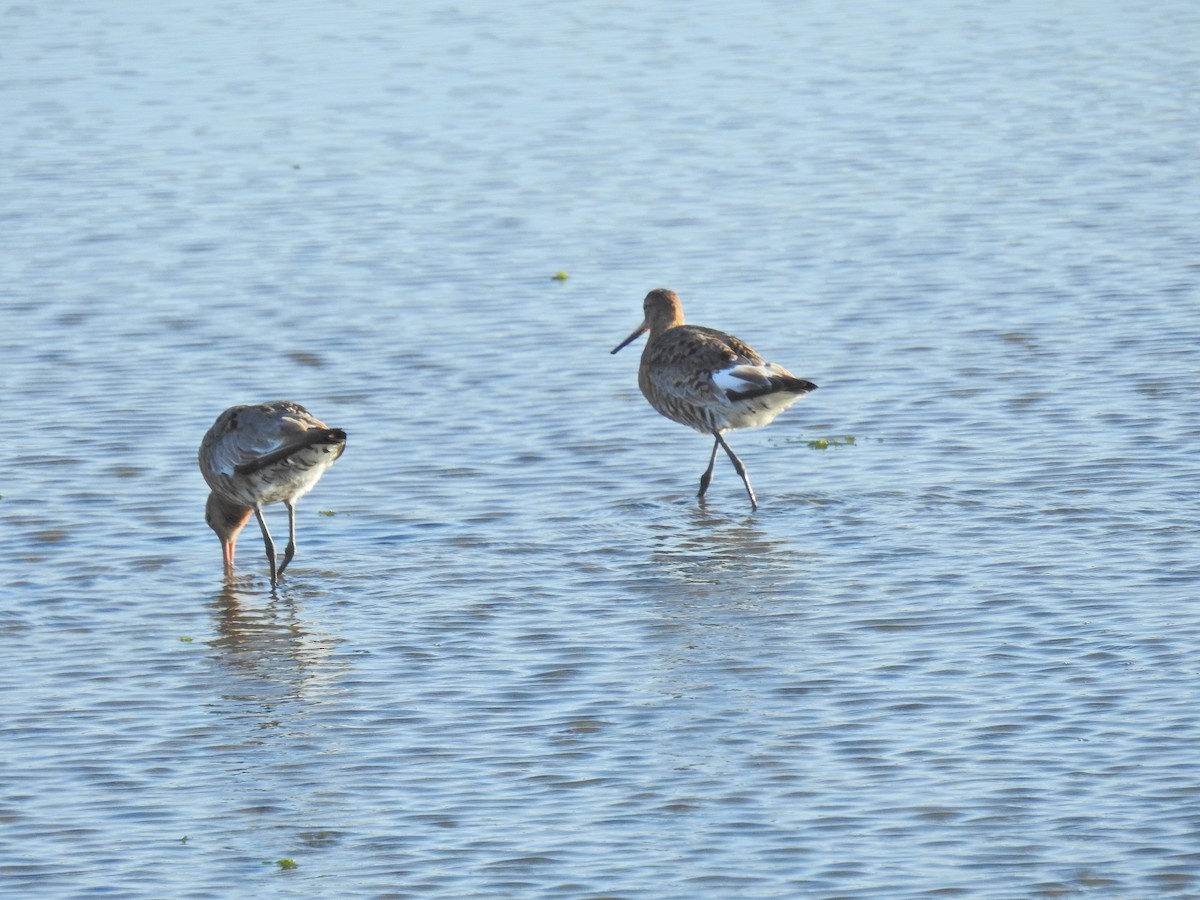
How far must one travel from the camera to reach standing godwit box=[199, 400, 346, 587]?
10703 millimetres

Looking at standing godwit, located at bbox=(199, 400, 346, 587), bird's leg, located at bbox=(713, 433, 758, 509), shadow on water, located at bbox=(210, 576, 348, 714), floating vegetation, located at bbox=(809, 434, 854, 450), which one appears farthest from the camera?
floating vegetation, located at bbox=(809, 434, 854, 450)

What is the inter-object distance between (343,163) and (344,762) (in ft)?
45.0

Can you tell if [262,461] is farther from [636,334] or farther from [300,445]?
[636,334]

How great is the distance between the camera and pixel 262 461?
1074cm

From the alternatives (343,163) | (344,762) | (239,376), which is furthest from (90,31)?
(344,762)

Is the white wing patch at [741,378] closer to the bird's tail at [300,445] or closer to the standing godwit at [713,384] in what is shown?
the standing godwit at [713,384]

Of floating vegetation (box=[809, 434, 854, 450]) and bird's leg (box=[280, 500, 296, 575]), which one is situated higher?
bird's leg (box=[280, 500, 296, 575])

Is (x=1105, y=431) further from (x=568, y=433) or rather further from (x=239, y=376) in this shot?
(x=239, y=376)

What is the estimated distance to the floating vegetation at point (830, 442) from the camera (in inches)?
502

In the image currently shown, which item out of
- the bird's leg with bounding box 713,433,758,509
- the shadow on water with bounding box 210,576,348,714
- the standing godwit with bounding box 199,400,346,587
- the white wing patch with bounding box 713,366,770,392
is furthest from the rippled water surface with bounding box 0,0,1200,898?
the white wing patch with bounding box 713,366,770,392

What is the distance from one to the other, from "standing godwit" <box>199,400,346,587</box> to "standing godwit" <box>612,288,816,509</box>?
7.77ft

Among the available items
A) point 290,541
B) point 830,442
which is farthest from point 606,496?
point 290,541

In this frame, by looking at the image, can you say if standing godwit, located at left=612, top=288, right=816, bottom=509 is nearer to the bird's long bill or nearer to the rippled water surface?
the rippled water surface

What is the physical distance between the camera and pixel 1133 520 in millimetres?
10766
